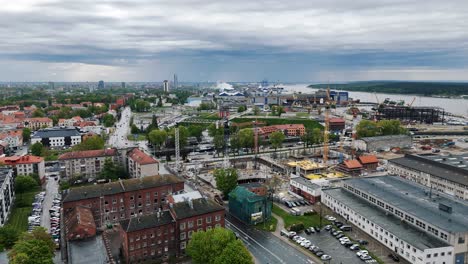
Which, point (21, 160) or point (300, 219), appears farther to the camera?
point (21, 160)

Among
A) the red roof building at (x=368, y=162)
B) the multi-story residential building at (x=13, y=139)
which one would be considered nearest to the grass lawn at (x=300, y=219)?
the red roof building at (x=368, y=162)

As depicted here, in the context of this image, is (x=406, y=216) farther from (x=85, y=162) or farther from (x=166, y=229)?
(x=85, y=162)

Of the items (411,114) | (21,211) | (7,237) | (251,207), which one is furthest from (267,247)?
(411,114)

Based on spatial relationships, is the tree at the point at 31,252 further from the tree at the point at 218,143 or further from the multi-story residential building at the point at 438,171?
the tree at the point at 218,143

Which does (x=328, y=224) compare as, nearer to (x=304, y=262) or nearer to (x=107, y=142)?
(x=304, y=262)

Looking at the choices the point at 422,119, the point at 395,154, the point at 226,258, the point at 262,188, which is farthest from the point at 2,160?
the point at 422,119

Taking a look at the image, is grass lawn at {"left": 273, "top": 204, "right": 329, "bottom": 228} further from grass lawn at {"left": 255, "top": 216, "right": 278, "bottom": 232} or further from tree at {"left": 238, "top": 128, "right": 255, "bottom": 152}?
tree at {"left": 238, "top": 128, "right": 255, "bottom": 152}
